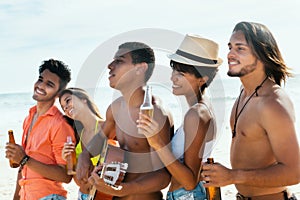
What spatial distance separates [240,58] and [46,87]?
228cm

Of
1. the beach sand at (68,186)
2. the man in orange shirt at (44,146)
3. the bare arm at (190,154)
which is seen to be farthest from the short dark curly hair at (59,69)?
the beach sand at (68,186)

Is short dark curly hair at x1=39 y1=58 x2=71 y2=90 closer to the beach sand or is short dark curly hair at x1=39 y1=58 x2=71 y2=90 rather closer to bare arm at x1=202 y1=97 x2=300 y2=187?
bare arm at x1=202 y1=97 x2=300 y2=187

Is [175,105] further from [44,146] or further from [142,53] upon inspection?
[44,146]

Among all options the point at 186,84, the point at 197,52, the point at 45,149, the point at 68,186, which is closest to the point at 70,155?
the point at 45,149

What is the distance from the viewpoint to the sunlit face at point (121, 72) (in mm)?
4225

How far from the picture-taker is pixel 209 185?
10.7ft

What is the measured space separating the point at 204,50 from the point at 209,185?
140cm

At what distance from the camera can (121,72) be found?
4.22 meters

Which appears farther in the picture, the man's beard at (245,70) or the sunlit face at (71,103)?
the sunlit face at (71,103)

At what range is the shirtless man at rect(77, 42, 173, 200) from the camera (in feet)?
12.9

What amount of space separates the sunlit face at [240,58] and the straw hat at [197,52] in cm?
45

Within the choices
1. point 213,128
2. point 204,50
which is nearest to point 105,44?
point 204,50

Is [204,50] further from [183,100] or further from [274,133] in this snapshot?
[274,133]

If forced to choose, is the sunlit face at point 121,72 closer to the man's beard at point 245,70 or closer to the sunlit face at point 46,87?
the man's beard at point 245,70
